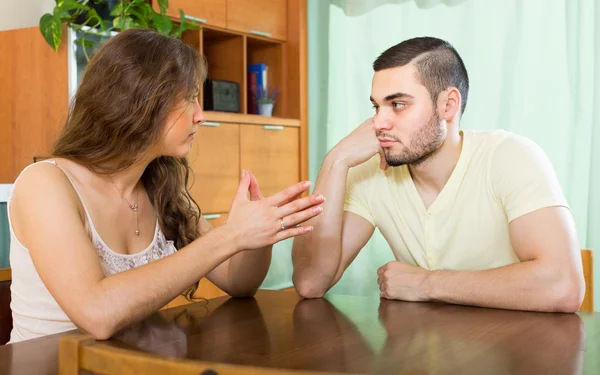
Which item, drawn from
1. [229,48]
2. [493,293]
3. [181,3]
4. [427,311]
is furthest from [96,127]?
[229,48]

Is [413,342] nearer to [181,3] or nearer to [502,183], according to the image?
[502,183]

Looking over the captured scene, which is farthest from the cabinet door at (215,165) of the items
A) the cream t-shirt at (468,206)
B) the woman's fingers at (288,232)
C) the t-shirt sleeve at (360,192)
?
the woman's fingers at (288,232)

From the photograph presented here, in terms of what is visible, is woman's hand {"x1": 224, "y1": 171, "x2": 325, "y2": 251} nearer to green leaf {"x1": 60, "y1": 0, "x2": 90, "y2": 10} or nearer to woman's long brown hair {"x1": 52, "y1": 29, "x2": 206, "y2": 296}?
woman's long brown hair {"x1": 52, "y1": 29, "x2": 206, "y2": 296}

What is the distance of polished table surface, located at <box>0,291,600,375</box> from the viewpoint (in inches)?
38.6

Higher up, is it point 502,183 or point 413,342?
point 502,183

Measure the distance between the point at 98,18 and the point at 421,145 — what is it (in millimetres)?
1761

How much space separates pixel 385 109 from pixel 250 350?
959 millimetres

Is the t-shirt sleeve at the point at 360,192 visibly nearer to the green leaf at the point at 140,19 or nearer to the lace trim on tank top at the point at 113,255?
the lace trim on tank top at the point at 113,255

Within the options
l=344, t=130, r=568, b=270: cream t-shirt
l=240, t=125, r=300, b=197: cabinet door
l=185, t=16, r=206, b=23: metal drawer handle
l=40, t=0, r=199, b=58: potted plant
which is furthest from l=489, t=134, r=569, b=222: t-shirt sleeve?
l=240, t=125, r=300, b=197: cabinet door

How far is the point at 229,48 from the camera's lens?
161 inches

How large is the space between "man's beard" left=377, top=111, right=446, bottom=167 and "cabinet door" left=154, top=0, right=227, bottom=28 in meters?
1.99

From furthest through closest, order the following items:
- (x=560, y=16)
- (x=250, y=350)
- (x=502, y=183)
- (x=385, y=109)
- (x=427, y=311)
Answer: (x=560, y=16) → (x=385, y=109) → (x=502, y=183) → (x=427, y=311) → (x=250, y=350)

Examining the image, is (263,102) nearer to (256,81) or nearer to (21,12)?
(256,81)

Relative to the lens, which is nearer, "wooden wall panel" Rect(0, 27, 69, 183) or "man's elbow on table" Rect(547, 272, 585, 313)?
"man's elbow on table" Rect(547, 272, 585, 313)
